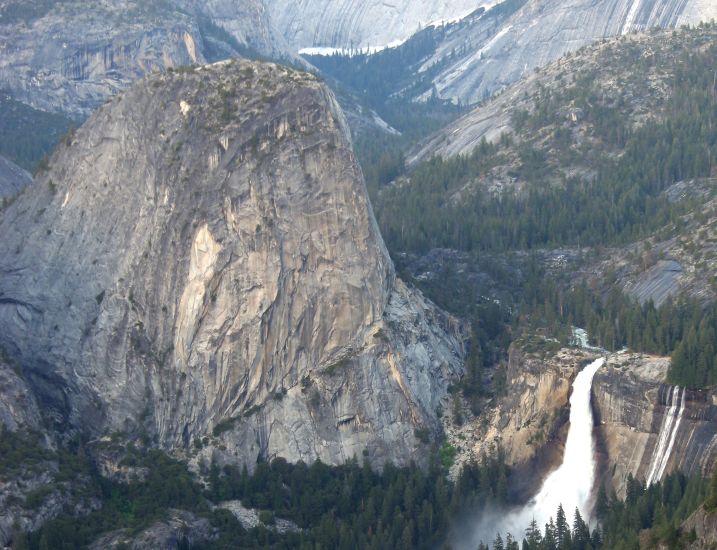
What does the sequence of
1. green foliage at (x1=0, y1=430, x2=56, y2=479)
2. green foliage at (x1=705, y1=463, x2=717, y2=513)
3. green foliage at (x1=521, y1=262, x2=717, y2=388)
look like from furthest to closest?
green foliage at (x1=521, y1=262, x2=717, y2=388) < green foliage at (x1=0, y1=430, x2=56, y2=479) < green foliage at (x1=705, y1=463, x2=717, y2=513)

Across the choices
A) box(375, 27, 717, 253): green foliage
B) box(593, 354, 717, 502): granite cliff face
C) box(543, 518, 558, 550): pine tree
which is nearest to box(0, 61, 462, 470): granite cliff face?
box(593, 354, 717, 502): granite cliff face

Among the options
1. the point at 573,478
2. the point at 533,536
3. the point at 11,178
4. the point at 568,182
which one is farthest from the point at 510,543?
the point at 11,178

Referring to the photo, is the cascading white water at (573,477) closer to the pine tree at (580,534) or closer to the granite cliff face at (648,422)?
the granite cliff face at (648,422)

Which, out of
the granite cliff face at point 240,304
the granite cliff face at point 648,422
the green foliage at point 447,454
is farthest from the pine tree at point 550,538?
the granite cliff face at point 240,304

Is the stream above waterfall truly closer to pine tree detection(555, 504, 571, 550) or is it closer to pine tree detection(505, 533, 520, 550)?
pine tree detection(505, 533, 520, 550)

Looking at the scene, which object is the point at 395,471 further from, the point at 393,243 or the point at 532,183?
the point at 532,183

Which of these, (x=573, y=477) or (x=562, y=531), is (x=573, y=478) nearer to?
(x=573, y=477)
